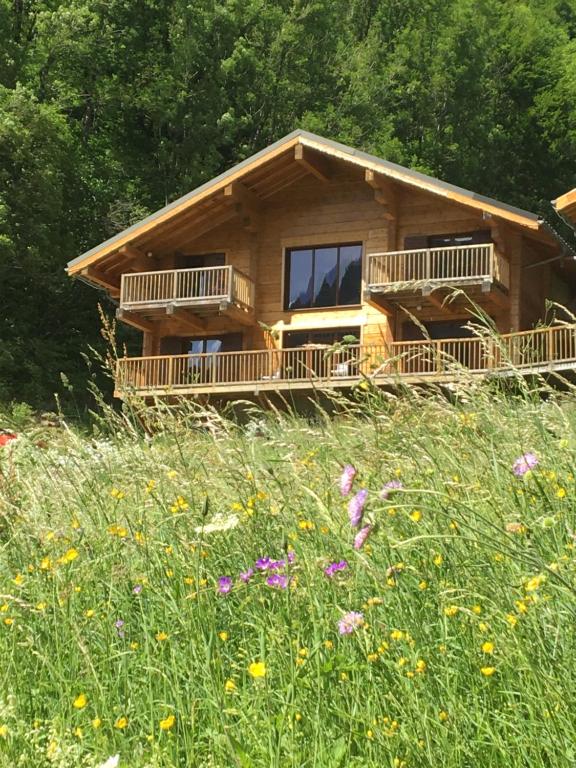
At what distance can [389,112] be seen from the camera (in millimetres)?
40406

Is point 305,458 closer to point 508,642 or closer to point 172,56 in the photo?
point 508,642

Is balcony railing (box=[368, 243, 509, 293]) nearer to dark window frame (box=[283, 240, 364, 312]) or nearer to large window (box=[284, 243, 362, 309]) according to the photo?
dark window frame (box=[283, 240, 364, 312])

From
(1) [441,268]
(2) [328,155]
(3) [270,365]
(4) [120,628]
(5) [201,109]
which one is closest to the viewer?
(4) [120,628]

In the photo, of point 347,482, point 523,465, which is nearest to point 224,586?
point 523,465

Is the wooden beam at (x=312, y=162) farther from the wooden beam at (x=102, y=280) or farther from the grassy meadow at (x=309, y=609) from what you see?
the grassy meadow at (x=309, y=609)

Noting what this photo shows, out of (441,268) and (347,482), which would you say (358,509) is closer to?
(347,482)

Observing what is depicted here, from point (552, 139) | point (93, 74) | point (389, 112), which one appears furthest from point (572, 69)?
point (93, 74)

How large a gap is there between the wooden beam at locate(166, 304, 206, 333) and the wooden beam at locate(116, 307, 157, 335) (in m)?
0.74

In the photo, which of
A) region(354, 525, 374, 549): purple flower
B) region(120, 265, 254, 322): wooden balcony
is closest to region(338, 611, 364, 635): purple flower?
region(354, 525, 374, 549): purple flower

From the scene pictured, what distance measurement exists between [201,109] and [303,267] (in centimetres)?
1278

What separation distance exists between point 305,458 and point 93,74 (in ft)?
115

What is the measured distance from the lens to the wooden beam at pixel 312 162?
22812 millimetres

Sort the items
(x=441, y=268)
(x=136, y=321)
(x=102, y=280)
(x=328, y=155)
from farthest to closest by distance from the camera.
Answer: (x=102, y=280) → (x=136, y=321) → (x=328, y=155) → (x=441, y=268)

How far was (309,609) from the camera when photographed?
3.20 metres
